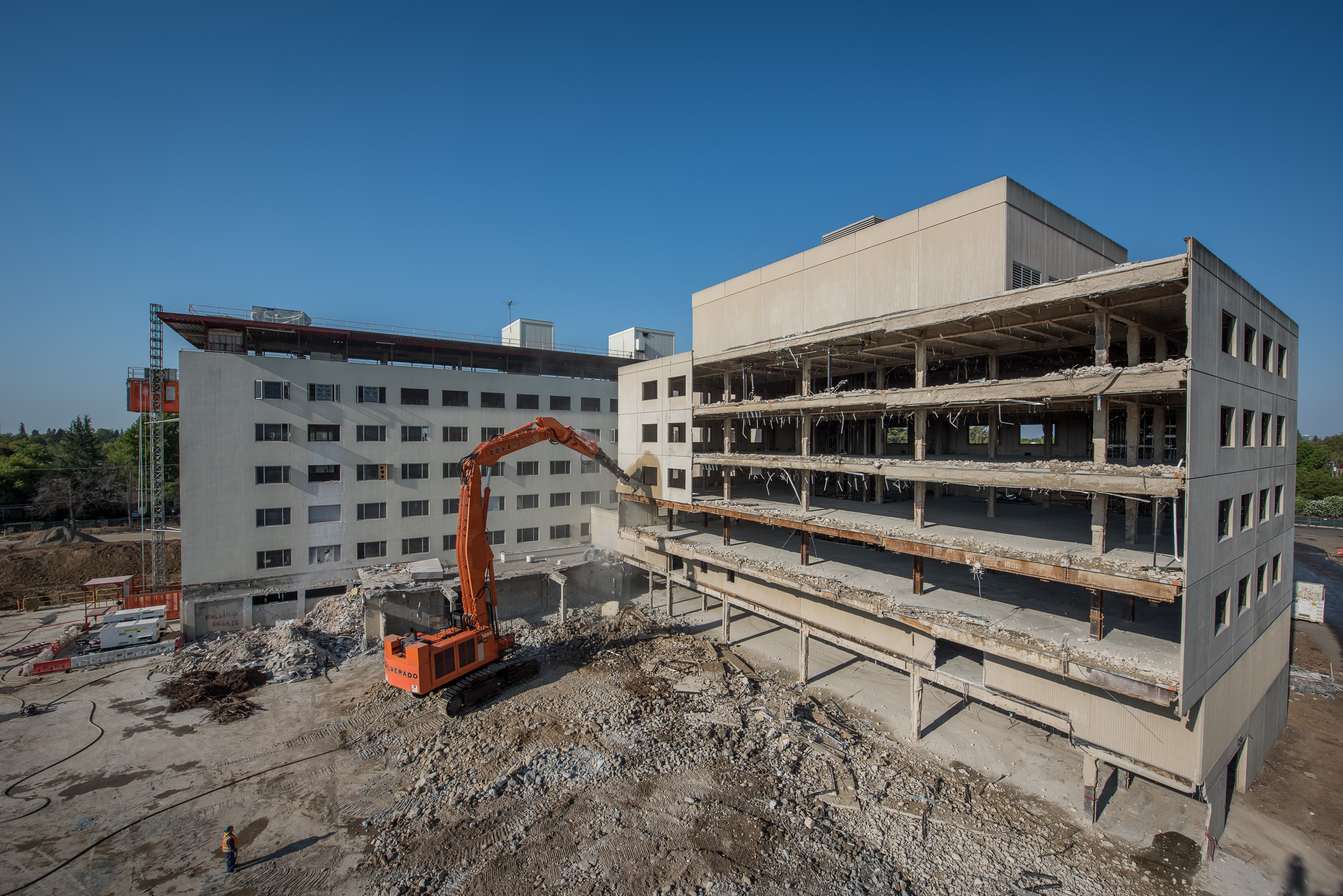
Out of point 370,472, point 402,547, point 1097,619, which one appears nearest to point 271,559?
point 402,547

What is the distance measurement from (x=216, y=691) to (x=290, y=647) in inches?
127

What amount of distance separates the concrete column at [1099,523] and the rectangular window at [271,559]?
36.6m

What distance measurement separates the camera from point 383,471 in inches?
1257

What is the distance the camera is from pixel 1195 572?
12484 millimetres

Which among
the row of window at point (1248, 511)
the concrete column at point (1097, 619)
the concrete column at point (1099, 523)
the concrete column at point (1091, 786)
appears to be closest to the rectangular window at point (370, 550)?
the concrete column at point (1091, 786)

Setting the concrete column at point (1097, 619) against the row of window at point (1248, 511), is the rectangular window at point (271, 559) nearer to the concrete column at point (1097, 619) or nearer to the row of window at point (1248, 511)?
the concrete column at point (1097, 619)

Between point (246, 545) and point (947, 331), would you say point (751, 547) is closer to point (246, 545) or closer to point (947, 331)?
point (947, 331)

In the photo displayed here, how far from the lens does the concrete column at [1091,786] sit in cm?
1405

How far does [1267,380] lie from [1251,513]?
14.8 feet

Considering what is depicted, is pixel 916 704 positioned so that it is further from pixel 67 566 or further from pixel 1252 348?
pixel 67 566

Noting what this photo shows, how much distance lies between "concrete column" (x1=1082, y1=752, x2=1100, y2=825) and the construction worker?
21.3 metres

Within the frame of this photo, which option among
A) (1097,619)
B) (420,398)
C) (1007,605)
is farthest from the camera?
(420,398)

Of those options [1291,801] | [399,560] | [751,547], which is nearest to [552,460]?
[399,560]

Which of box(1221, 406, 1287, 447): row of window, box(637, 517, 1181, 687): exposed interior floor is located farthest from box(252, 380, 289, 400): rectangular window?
box(1221, 406, 1287, 447): row of window
